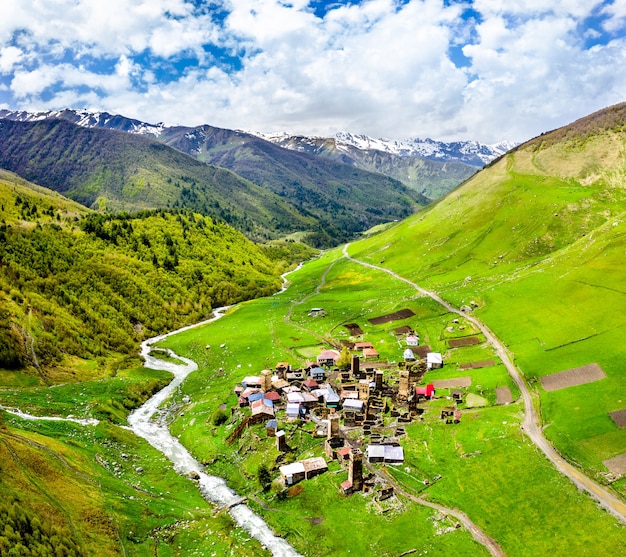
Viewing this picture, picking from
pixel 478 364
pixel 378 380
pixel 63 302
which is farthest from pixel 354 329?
pixel 63 302

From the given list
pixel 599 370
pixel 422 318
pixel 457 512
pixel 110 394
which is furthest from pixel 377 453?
pixel 422 318

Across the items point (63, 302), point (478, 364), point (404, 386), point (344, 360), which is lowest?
point (478, 364)

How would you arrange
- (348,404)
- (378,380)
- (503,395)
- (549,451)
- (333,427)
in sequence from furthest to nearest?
1. (378,380)
2. (348,404)
3. (503,395)
4. (333,427)
5. (549,451)

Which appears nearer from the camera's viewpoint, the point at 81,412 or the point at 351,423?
the point at 351,423

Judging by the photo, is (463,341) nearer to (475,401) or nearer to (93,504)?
(475,401)

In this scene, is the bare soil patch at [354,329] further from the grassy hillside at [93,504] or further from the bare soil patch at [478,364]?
the grassy hillside at [93,504]

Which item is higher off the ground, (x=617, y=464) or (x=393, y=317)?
(x=393, y=317)

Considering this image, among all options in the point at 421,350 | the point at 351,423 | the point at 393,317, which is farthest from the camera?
the point at 393,317
